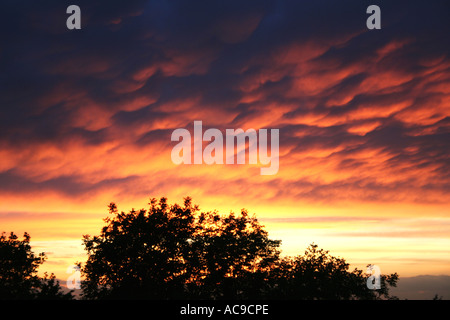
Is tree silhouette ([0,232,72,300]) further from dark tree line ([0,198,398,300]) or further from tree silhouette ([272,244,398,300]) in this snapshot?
tree silhouette ([272,244,398,300])

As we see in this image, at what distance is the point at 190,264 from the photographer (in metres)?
40.9

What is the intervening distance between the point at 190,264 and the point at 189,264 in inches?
4.0

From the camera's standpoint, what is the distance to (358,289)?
44.7 m

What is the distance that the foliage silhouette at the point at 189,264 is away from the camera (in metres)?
39.9

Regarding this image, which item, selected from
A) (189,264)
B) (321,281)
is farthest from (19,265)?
(321,281)

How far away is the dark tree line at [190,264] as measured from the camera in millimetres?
39906

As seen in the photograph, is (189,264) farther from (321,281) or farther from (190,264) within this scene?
(321,281)

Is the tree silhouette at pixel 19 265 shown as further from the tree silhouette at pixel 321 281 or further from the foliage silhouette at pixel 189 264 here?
the tree silhouette at pixel 321 281

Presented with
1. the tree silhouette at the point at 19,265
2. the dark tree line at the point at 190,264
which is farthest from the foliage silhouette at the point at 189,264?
the tree silhouette at the point at 19,265

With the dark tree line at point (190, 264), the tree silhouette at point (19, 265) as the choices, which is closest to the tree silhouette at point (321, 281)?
the dark tree line at point (190, 264)
